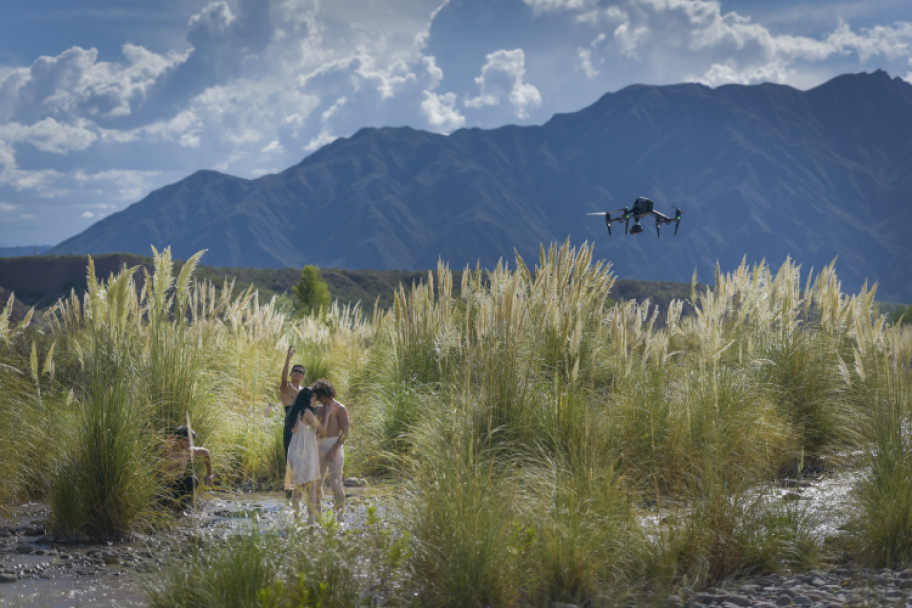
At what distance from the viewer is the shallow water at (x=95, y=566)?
3.66 meters

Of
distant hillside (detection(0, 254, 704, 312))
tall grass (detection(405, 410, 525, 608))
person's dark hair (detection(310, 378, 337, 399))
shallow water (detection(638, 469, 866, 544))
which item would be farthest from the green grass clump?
distant hillside (detection(0, 254, 704, 312))

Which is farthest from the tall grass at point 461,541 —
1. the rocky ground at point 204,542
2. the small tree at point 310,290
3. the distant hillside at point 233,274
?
the distant hillside at point 233,274

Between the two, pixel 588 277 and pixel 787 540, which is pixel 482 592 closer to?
pixel 787 540

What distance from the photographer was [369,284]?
216 ft

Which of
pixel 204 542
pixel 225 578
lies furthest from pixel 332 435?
pixel 225 578

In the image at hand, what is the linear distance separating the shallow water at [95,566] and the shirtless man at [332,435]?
11.6 inches

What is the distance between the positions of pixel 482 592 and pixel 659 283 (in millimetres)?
68055

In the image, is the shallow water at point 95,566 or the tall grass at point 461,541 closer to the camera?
the tall grass at point 461,541

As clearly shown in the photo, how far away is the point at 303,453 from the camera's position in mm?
4941

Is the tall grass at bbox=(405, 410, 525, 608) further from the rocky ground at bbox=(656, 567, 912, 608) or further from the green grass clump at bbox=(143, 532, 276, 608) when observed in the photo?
the rocky ground at bbox=(656, 567, 912, 608)

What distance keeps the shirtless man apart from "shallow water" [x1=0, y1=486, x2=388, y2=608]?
296mm

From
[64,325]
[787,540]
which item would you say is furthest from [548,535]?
[64,325]

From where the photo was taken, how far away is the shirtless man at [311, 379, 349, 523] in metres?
5.44

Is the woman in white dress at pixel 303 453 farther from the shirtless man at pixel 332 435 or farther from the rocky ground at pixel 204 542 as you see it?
the rocky ground at pixel 204 542
